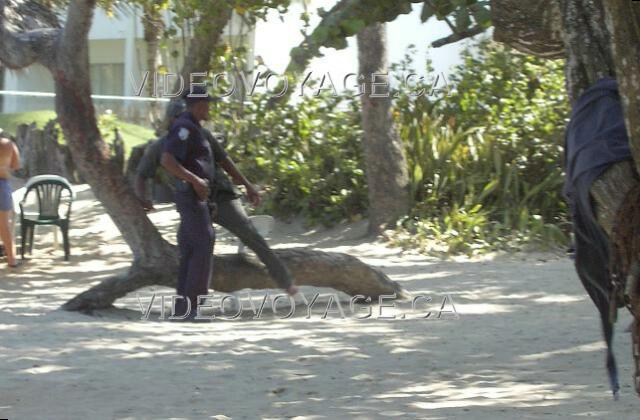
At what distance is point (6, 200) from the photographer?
42.4ft

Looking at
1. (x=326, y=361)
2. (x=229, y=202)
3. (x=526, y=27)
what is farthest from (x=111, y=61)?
(x=526, y=27)

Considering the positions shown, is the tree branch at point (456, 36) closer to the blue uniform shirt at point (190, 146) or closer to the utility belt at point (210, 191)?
the blue uniform shirt at point (190, 146)

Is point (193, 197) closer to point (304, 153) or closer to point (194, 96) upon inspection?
point (194, 96)

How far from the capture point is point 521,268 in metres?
12.4

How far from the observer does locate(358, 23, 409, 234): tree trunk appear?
563 inches

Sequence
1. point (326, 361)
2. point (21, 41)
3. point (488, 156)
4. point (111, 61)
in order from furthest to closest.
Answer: point (111, 61), point (488, 156), point (21, 41), point (326, 361)

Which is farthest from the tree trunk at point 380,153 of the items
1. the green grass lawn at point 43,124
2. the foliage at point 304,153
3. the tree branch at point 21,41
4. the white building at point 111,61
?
the white building at point 111,61

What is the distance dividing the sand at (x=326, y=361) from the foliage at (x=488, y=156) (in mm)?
2377

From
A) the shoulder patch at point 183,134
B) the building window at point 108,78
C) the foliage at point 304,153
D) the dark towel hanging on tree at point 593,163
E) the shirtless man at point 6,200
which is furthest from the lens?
the building window at point 108,78

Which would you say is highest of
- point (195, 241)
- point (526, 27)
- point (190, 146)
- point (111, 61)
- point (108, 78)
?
point (111, 61)

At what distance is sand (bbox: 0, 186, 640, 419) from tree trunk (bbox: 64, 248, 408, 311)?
0.19m

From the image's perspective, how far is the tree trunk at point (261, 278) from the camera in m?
9.50

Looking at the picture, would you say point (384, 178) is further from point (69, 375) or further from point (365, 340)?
point (69, 375)

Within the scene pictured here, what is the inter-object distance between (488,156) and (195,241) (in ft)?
20.9
